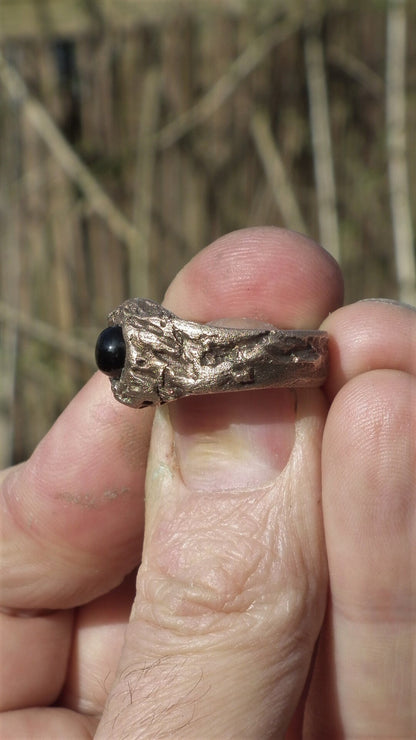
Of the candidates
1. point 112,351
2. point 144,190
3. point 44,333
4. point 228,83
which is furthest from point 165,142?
point 112,351

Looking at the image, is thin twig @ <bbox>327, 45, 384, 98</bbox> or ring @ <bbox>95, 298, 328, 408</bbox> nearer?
ring @ <bbox>95, 298, 328, 408</bbox>

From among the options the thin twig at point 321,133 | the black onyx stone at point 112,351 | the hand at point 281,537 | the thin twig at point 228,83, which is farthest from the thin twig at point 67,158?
the black onyx stone at point 112,351

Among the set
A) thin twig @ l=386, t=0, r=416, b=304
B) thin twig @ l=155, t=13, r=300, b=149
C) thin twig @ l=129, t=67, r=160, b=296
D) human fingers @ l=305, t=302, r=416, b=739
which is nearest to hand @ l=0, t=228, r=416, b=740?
human fingers @ l=305, t=302, r=416, b=739

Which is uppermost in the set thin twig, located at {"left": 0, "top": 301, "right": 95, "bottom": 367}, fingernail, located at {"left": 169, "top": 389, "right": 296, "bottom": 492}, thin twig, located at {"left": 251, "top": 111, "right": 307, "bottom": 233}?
thin twig, located at {"left": 251, "top": 111, "right": 307, "bottom": 233}

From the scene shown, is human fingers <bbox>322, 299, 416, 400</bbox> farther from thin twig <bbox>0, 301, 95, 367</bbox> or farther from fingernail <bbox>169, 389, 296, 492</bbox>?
thin twig <bbox>0, 301, 95, 367</bbox>

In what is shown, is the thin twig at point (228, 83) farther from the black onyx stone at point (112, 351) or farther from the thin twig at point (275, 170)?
the black onyx stone at point (112, 351)

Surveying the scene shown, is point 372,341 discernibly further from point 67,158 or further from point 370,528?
point 67,158
